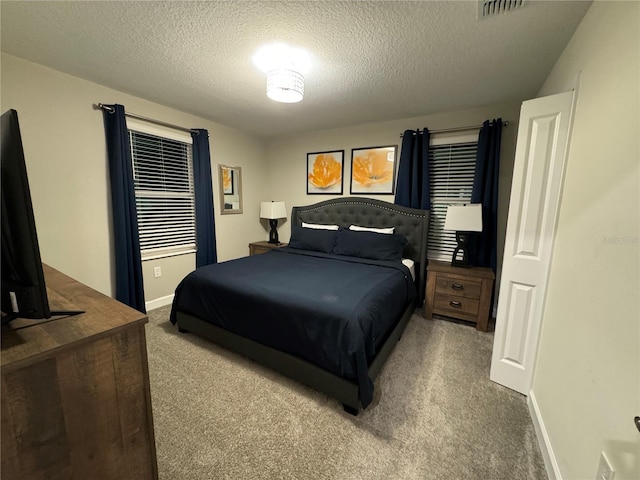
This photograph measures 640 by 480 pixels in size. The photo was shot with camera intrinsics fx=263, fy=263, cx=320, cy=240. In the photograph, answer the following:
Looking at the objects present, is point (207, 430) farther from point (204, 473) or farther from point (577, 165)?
point (577, 165)

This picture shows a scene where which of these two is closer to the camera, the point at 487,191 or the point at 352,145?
the point at 487,191

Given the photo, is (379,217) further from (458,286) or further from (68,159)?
(68,159)

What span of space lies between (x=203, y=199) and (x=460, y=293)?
3.27 meters

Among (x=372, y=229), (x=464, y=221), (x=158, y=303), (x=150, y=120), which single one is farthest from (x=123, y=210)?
(x=464, y=221)

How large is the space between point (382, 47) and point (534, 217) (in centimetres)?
154

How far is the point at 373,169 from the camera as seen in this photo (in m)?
3.62

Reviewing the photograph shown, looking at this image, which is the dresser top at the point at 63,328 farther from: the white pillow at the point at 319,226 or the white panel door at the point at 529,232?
the white pillow at the point at 319,226

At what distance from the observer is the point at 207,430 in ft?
5.01

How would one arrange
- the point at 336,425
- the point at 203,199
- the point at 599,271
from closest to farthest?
the point at 599,271 → the point at 336,425 → the point at 203,199

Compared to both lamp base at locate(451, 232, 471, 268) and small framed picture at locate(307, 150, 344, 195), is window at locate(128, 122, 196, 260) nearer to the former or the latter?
small framed picture at locate(307, 150, 344, 195)

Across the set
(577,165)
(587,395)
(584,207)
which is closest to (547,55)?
(577,165)

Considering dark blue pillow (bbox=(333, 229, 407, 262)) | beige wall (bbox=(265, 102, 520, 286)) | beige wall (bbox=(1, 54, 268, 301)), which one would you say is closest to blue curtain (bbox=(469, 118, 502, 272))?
beige wall (bbox=(265, 102, 520, 286))

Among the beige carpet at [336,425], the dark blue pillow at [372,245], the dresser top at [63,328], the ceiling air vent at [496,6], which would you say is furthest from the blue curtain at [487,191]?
the dresser top at [63,328]

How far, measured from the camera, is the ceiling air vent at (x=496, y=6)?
56.0 inches
